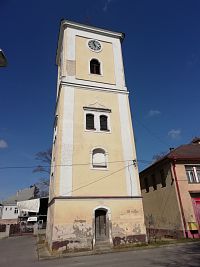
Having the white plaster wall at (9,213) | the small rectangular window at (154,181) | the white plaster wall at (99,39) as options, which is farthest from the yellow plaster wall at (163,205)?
the white plaster wall at (9,213)

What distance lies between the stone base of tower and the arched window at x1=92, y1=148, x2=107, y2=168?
2.60 meters

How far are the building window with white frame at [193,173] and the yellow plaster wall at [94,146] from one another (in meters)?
6.42

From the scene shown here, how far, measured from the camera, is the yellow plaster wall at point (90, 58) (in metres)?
20.9

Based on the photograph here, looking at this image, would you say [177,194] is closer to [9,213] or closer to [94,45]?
[94,45]

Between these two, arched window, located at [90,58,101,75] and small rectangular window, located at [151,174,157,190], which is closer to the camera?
arched window, located at [90,58,101,75]

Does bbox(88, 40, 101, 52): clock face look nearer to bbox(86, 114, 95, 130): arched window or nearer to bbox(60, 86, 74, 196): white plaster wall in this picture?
bbox(60, 86, 74, 196): white plaster wall

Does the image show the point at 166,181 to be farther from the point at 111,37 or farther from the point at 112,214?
the point at 111,37

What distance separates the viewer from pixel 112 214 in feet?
50.4

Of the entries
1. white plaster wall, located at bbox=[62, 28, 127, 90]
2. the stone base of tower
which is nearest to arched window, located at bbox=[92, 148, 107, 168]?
the stone base of tower

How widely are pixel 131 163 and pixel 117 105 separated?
564 centimetres

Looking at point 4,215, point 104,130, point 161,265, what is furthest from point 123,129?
Result: point 4,215

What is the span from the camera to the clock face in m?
23.0

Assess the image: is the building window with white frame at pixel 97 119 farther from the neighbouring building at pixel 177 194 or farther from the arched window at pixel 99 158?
the neighbouring building at pixel 177 194

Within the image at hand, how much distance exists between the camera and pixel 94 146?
17344 mm
